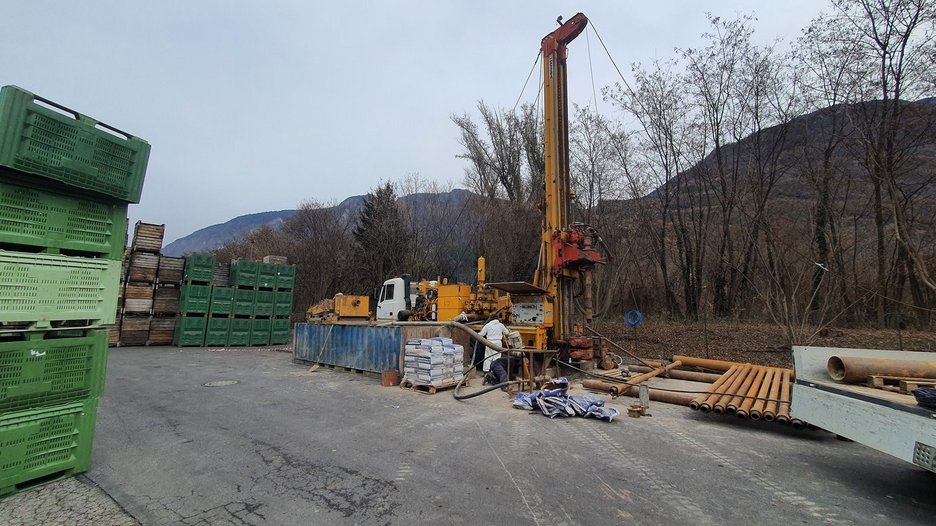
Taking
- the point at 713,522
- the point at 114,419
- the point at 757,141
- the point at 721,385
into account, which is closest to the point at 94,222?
the point at 114,419

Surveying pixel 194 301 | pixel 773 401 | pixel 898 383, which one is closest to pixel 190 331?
pixel 194 301

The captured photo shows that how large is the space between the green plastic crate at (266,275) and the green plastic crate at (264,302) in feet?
0.97

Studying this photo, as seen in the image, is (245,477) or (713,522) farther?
(245,477)

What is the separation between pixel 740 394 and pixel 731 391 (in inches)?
11.4

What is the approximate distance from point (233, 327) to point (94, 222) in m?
15.8

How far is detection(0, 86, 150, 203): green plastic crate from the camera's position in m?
3.50

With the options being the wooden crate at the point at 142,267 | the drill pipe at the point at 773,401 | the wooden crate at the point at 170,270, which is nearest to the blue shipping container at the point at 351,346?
the drill pipe at the point at 773,401

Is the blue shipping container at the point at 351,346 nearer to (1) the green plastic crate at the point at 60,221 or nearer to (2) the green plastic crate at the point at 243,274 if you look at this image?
(1) the green plastic crate at the point at 60,221

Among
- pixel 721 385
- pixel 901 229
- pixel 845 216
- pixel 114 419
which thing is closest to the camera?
pixel 114 419

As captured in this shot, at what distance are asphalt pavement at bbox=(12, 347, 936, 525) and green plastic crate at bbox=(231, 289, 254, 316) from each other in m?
11.3

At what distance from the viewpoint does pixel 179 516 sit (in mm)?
3402

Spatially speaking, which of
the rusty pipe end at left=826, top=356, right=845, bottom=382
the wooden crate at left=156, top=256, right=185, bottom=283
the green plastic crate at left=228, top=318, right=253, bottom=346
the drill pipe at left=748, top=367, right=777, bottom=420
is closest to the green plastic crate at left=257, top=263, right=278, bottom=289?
the green plastic crate at left=228, top=318, right=253, bottom=346

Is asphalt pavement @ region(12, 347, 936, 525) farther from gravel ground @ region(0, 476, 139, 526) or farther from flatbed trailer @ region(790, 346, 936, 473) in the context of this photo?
flatbed trailer @ region(790, 346, 936, 473)

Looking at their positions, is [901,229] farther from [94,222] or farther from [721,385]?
[94,222]
